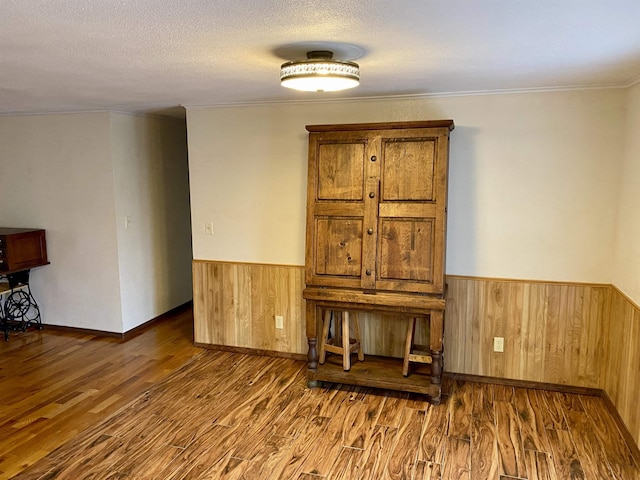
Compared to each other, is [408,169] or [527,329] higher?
[408,169]

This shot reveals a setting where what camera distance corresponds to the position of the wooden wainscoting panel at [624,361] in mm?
2904

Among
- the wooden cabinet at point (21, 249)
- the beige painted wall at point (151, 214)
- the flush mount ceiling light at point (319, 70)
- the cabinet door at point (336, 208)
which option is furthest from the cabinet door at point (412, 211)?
the wooden cabinet at point (21, 249)

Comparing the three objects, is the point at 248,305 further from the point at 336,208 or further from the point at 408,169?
the point at 408,169

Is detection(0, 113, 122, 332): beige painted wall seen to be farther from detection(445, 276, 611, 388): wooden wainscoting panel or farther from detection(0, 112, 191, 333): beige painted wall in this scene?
detection(445, 276, 611, 388): wooden wainscoting panel

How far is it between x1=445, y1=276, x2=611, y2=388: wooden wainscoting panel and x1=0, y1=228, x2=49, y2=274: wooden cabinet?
12.4 ft

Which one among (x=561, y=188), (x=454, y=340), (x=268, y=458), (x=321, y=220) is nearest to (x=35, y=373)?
(x=268, y=458)

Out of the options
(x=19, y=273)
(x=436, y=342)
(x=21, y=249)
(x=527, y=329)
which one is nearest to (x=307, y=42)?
(x=436, y=342)

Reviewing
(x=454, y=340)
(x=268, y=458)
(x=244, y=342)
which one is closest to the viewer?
(x=268, y=458)

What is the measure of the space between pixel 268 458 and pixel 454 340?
170cm

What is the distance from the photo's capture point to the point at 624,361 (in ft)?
10.3

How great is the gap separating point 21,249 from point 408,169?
3576 millimetres

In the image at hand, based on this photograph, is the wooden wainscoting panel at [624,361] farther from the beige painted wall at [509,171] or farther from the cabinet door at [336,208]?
the cabinet door at [336,208]

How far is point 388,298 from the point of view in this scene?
11.2ft

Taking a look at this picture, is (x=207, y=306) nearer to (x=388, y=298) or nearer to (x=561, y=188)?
(x=388, y=298)
